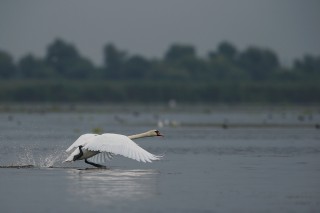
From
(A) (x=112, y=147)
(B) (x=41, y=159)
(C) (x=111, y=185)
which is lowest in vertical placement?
(C) (x=111, y=185)

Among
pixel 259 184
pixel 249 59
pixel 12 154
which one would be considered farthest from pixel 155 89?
pixel 259 184

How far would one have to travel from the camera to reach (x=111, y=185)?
1977 cm

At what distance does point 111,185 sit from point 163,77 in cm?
10390

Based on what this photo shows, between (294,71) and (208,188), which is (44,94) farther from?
(208,188)

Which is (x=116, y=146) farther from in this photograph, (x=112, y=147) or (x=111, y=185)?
(x=111, y=185)

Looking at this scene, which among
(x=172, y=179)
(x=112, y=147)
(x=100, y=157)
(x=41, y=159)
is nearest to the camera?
(x=172, y=179)

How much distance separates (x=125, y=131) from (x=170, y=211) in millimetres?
25626

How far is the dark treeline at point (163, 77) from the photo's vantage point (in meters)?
107

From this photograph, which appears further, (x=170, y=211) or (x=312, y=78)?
(x=312, y=78)

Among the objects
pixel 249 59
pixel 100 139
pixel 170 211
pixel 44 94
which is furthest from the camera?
pixel 249 59

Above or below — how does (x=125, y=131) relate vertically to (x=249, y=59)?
below

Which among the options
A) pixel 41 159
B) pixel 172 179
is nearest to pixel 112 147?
pixel 172 179

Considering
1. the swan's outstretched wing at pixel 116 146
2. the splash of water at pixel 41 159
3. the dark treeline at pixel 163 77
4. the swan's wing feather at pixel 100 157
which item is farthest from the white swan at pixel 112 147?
the dark treeline at pixel 163 77

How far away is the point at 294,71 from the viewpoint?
122562 mm
